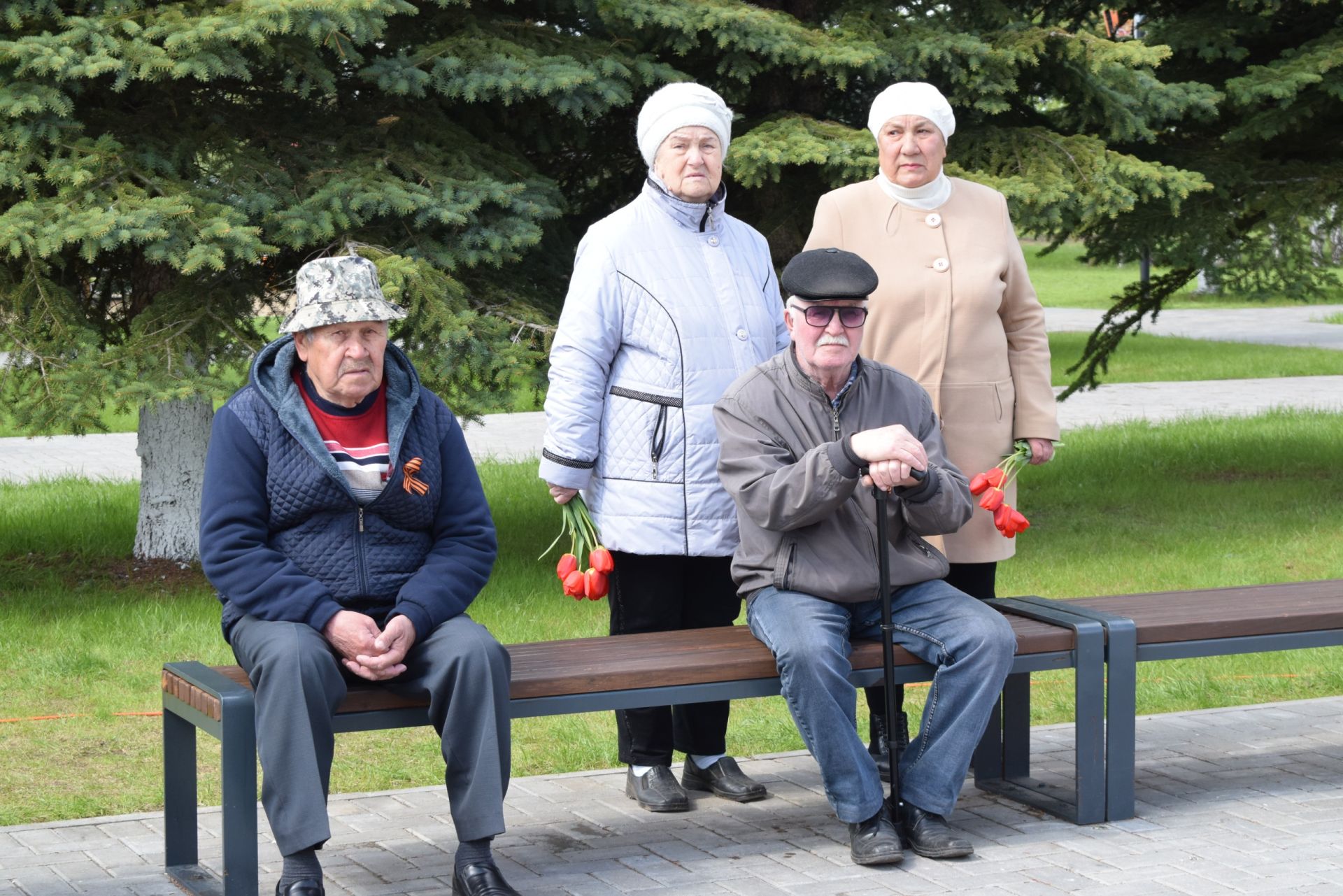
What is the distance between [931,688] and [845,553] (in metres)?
0.41

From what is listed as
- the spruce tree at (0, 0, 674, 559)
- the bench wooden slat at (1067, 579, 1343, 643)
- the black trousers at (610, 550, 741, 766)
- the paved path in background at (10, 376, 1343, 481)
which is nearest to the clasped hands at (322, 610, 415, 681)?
the black trousers at (610, 550, 741, 766)

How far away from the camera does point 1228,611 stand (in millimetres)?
4938

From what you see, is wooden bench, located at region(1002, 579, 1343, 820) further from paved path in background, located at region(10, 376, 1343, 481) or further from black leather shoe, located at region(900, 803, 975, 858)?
paved path in background, located at region(10, 376, 1343, 481)

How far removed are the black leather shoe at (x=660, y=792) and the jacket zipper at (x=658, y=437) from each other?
87 centimetres

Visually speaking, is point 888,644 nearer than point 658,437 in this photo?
Yes

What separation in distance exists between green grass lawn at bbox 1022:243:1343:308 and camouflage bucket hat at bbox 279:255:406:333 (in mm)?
23145

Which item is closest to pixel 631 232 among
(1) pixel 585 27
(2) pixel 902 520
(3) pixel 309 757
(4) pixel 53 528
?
(2) pixel 902 520

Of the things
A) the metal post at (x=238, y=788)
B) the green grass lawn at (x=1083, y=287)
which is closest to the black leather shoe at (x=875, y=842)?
the metal post at (x=238, y=788)

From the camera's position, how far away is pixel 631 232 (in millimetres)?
4703

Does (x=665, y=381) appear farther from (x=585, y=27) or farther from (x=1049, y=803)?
(x=585, y=27)

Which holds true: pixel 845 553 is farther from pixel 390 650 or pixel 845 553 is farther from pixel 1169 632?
pixel 390 650

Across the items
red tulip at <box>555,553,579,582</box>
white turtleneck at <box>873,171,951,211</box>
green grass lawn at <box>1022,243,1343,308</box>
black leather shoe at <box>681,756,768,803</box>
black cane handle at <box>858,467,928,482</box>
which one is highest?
green grass lawn at <box>1022,243,1343,308</box>

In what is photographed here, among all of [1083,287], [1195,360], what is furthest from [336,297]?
[1083,287]

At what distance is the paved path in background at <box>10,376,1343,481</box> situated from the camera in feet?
44.3
